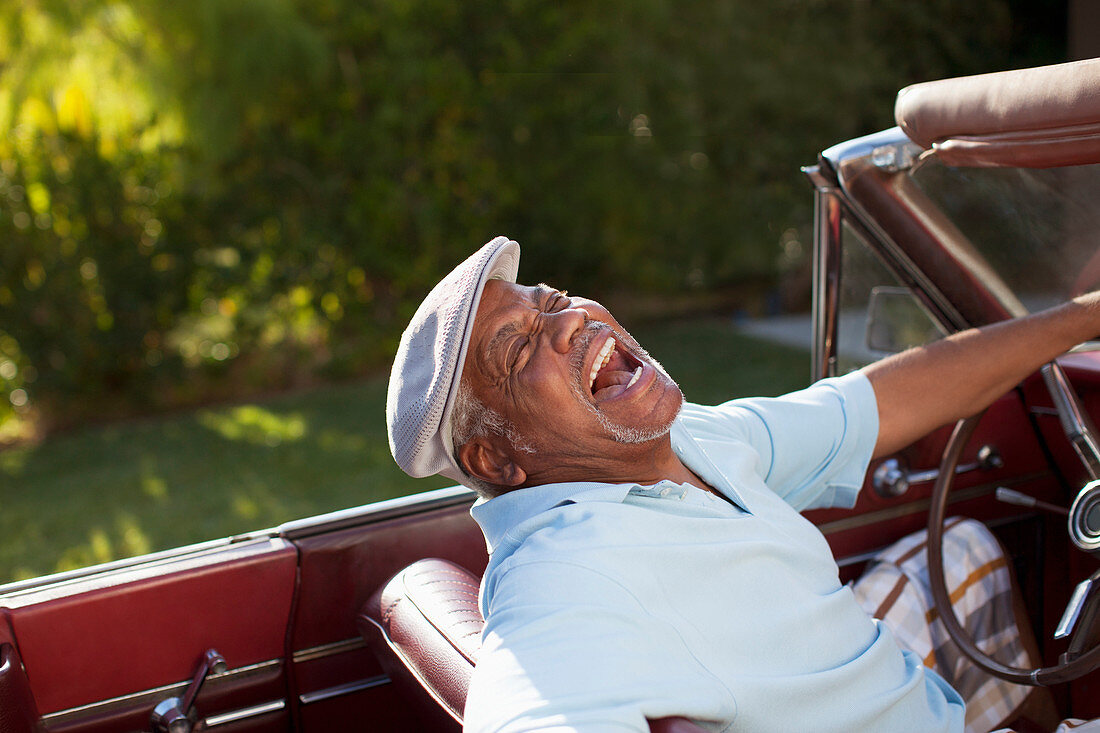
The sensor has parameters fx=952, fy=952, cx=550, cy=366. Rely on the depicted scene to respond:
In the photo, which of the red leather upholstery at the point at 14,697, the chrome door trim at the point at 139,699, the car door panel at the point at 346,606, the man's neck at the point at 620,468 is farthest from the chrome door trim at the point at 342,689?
the man's neck at the point at 620,468

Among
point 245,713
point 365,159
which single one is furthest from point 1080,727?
point 365,159

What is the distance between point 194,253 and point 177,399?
114 cm

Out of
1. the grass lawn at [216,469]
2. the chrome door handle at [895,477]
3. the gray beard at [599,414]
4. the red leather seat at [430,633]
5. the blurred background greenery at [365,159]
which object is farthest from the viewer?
the blurred background greenery at [365,159]

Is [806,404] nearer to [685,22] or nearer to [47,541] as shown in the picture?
[47,541]

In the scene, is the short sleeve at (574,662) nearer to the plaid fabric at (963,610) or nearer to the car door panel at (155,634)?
the car door panel at (155,634)

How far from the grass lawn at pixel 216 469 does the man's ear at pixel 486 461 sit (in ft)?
11.6

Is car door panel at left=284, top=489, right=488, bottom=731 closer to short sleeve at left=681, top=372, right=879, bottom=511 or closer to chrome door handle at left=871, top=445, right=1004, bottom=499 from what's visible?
short sleeve at left=681, top=372, right=879, bottom=511

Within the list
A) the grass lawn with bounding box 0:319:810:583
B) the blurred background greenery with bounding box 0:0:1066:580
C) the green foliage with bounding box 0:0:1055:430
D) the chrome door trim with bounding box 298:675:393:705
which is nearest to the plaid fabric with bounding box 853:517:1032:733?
the chrome door trim with bounding box 298:675:393:705

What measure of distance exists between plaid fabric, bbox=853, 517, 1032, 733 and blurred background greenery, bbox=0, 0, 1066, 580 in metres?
3.55

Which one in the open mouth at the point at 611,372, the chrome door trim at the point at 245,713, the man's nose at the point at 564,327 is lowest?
the chrome door trim at the point at 245,713

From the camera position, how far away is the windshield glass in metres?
1.98

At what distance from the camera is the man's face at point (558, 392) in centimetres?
163

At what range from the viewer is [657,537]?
1497mm

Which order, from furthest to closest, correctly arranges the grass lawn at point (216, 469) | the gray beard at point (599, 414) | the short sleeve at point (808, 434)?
the grass lawn at point (216, 469), the short sleeve at point (808, 434), the gray beard at point (599, 414)
